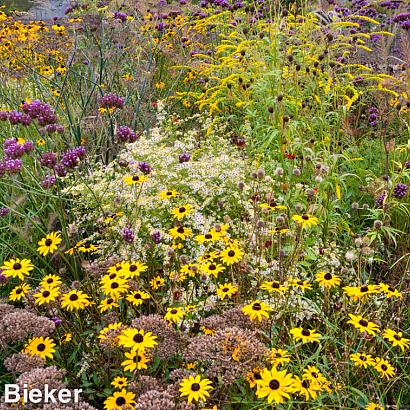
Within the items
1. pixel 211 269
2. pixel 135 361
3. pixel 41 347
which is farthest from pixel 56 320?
pixel 211 269

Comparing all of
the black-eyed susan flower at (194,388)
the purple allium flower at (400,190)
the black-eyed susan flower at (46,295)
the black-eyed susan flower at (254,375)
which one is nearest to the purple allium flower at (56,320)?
the black-eyed susan flower at (46,295)

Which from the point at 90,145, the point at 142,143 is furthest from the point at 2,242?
the point at 90,145

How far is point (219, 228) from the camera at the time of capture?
7.75ft

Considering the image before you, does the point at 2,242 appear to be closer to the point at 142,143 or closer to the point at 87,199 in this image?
the point at 87,199

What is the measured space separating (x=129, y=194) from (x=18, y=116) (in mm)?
734

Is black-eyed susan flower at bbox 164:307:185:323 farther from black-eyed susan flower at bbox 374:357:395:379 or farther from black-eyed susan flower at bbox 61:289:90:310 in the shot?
black-eyed susan flower at bbox 374:357:395:379

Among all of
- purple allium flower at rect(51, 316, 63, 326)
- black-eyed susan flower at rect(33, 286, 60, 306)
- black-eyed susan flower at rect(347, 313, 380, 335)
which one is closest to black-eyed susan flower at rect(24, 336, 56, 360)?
black-eyed susan flower at rect(33, 286, 60, 306)

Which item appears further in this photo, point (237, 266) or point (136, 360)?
point (237, 266)

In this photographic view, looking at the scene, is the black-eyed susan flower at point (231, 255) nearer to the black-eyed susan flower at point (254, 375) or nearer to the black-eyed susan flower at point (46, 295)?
the black-eyed susan flower at point (254, 375)

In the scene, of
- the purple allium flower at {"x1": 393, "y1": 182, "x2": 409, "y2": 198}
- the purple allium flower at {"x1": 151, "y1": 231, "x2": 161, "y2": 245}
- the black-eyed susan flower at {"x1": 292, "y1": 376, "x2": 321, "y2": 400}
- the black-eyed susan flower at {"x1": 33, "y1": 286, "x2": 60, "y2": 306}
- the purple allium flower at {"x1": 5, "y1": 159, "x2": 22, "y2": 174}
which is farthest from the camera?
the purple allium flower at {"x1": 393, "y1": 182, "x2": 409, "y2": 198}

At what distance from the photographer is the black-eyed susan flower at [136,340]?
1.74 meters

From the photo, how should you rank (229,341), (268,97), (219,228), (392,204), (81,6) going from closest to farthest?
1. (229,341)
2. (219,228)
3. (392,204)
4. (268,97)
5. (81,6)

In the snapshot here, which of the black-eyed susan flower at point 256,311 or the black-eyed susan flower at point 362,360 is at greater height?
the black-eyed susan flower at point 256,311

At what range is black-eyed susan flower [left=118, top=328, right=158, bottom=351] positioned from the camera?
174 cm
